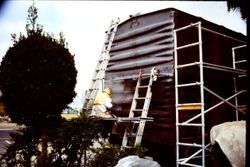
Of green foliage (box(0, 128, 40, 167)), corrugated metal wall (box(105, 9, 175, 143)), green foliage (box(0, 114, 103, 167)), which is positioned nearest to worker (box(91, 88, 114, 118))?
corrugated metal wall (box(105, 9, 175, 143))

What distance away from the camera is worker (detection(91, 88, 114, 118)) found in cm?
709

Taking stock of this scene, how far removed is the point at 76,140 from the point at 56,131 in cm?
59

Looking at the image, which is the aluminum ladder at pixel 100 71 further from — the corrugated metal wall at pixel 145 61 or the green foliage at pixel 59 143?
the green foliage at pixel 59 143

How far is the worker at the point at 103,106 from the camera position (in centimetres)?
709

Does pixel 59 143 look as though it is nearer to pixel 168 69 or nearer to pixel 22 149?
pixel 22 149

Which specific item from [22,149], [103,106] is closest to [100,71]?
[103,106]

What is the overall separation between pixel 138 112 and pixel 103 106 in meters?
1.03

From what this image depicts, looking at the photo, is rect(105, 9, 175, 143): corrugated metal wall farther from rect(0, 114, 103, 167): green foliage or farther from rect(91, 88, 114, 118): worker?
rect(0, 114, 103, 167): green foliage

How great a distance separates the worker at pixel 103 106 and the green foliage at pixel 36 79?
0.87 meters

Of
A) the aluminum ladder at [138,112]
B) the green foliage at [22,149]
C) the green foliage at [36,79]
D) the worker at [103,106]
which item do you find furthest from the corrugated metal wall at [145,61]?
the green foliage at [22,149]

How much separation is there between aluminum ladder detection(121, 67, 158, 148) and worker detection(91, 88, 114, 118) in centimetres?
77

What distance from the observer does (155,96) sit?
21.6 ft

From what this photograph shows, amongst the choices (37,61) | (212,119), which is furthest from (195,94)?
(37,61)

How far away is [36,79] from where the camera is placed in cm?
601
